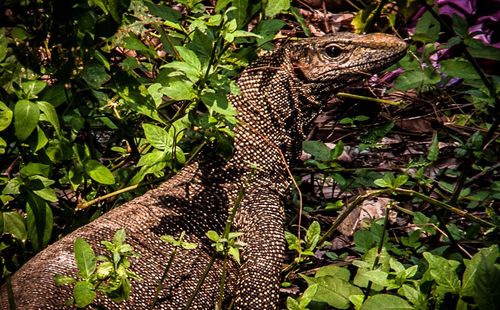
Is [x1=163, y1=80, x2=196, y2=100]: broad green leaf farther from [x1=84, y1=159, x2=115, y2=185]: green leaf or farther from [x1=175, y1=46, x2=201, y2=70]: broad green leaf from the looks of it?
[x1=84, y1=159, x2=115, y2=185]: green leaf

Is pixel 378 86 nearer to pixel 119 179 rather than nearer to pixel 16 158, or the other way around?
pixel 119 179

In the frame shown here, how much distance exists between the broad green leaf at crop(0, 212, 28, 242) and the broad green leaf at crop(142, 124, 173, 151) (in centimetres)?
71

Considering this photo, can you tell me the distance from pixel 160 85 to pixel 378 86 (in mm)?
2734

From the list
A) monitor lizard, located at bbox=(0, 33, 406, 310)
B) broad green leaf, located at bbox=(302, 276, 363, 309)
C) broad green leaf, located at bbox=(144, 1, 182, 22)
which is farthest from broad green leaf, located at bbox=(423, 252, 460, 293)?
broad green leaf, located at bbox=(144, 1, 182, 22)

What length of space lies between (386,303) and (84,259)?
4.00ft

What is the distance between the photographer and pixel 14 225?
146 inches

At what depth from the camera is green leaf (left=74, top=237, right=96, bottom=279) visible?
300cm

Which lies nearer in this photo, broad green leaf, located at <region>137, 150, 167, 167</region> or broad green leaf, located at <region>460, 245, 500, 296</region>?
broad green leaf, located at <region>460, 245, 500, 296</region>

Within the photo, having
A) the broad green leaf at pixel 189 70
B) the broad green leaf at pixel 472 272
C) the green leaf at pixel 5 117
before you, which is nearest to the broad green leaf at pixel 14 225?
the green leaf at pixel 5 117

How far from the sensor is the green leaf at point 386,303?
3.21 m

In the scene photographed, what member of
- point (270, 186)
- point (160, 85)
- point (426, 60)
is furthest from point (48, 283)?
point (426, 60)

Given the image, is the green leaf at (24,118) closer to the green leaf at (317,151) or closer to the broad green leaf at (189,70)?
the broad green leaf at (189,70)


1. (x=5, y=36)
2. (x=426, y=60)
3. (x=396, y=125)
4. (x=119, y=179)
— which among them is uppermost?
(x=5, y=36)

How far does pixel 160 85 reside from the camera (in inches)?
151
